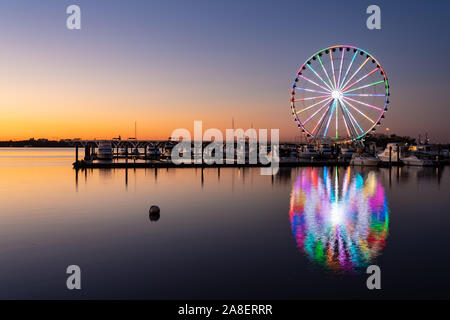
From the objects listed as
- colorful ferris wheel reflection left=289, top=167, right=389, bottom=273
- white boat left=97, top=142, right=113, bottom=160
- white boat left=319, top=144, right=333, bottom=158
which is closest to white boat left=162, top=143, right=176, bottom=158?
white boat left=97, top=142, right=113, bottom=160

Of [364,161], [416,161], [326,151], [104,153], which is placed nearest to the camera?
[364,161]

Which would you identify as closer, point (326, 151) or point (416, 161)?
point (416, 161)

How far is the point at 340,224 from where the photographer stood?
23.0 metres

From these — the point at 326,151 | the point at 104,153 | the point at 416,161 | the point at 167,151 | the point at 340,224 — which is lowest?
the point at 340,224

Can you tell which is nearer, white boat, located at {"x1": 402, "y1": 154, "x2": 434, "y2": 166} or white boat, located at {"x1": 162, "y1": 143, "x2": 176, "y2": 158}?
white boat, located at {"x1": 402, "y1": 154, "x2": 434, "y2": 166}

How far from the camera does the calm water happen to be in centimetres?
1258

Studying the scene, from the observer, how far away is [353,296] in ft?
38.5

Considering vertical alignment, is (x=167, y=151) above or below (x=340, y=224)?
above

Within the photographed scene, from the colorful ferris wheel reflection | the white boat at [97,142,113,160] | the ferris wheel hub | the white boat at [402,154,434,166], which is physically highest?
the ferris wheel hub

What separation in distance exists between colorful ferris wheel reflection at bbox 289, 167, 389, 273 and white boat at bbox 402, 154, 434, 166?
122ft

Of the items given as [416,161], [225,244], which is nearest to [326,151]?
[416,161]

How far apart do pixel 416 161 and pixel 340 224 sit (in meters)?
58.7

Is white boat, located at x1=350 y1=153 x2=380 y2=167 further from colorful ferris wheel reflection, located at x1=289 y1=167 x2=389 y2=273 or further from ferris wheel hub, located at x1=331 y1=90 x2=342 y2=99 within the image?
colorful ferris wheel reflection, located at x1=289 y1=167 x2=389 y2=273

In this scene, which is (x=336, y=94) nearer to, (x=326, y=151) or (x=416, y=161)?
(x=416, y=161)
